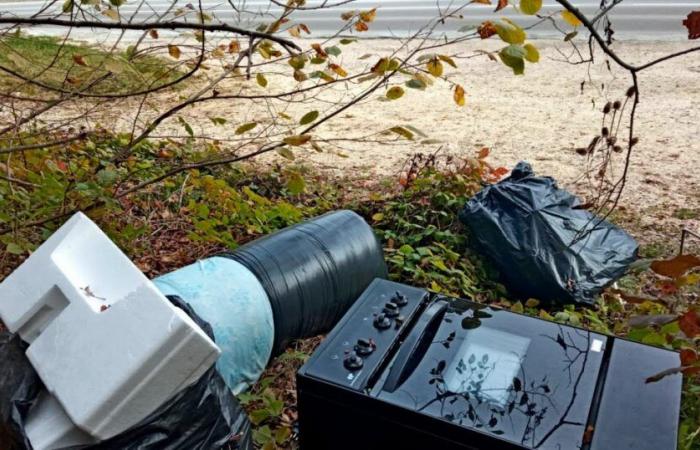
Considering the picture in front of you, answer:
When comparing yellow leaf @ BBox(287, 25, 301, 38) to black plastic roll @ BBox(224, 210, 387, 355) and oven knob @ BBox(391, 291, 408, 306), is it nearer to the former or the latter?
black plastic roll @ BBox(224, 210, 387, 355)

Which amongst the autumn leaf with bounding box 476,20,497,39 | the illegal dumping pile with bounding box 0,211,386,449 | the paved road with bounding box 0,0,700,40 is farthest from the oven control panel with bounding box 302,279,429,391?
the paved road with bounding box 0,0,700,40

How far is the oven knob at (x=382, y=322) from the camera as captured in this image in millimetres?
1647

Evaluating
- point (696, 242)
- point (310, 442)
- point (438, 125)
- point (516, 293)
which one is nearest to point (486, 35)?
point (310, 442)

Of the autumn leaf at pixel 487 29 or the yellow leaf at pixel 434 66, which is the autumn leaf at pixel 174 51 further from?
the autumn leaf at pixel 487 29

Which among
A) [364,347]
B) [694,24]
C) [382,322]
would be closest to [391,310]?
[382,322]

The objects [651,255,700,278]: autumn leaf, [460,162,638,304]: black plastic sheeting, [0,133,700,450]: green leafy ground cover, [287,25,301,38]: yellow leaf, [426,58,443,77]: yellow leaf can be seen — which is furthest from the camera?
[460,162,638,304]: black plastic sheeting

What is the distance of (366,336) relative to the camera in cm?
162

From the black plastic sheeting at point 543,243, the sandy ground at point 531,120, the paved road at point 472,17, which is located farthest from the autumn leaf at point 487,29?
the paved road at point 472,17

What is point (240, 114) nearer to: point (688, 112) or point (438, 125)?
point (438, 125)

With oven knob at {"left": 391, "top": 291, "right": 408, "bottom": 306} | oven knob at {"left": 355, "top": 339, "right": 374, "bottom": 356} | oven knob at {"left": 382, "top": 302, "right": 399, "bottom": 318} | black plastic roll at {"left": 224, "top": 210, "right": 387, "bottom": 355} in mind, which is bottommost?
black plastic roll at {"left": 224, "top": 210, "right": 387, "bottom": 355}

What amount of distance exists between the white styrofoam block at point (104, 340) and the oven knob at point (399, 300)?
0.58 metres

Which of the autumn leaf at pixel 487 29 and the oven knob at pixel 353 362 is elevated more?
the autumn leaf at pixel 487 29

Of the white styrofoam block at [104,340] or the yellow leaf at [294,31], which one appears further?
the yellow leaf at [294,31]

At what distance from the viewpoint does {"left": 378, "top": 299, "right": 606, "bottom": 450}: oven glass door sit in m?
1.32
